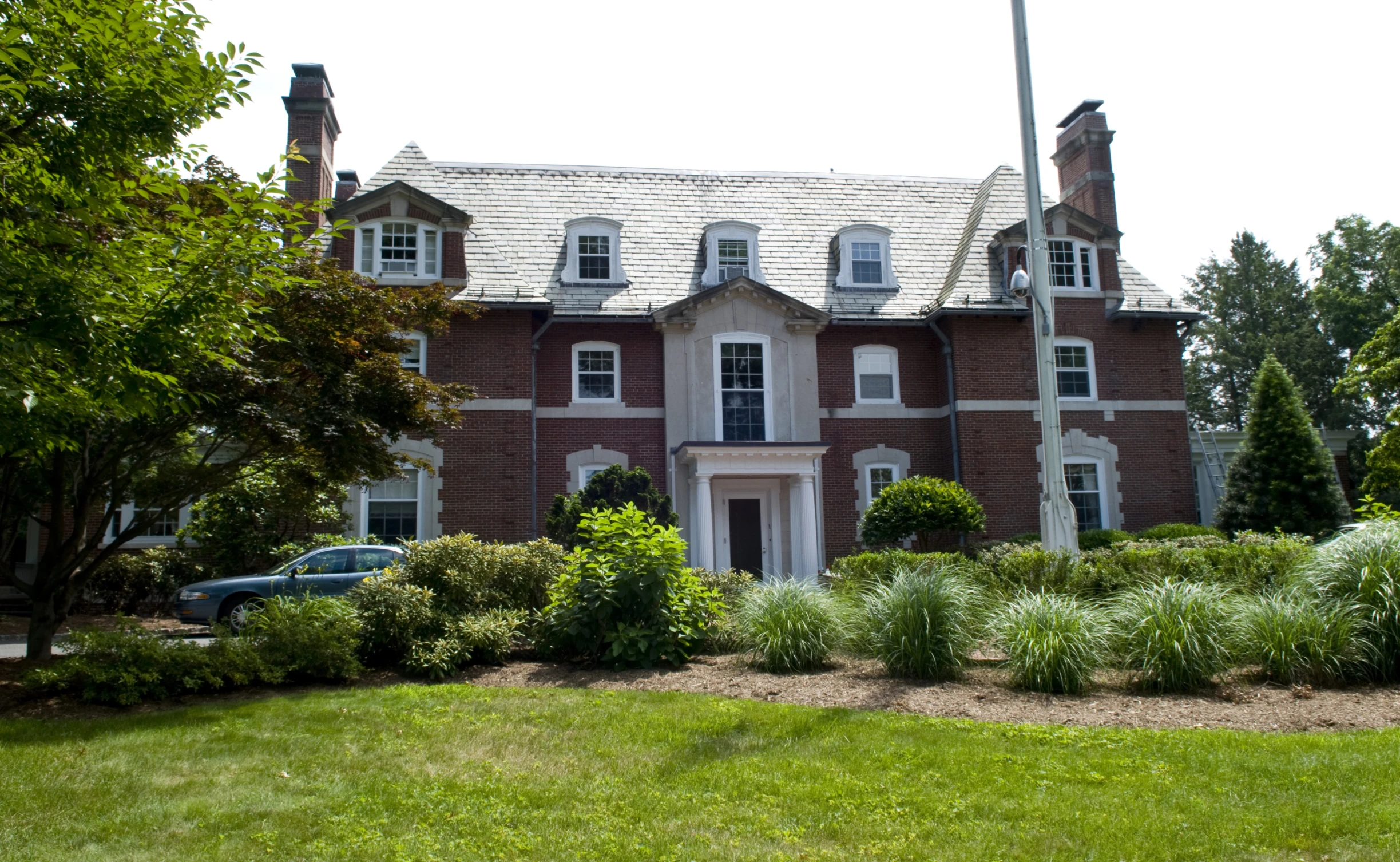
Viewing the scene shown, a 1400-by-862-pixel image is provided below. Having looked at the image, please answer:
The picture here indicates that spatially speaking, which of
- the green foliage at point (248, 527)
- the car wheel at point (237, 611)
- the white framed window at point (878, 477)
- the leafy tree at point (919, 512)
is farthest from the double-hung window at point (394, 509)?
the white framed window at point (878, 477)

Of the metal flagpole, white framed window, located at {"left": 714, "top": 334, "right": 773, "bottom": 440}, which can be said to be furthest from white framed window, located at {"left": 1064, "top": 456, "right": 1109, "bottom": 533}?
the metal flagpole

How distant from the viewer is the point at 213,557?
19.9m

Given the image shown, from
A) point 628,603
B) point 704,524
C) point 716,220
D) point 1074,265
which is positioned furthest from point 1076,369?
point 628,603

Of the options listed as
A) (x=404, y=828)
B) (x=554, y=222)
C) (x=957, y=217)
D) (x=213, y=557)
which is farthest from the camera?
(x=957, y=217)

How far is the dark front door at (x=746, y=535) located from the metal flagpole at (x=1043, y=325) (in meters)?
9.05

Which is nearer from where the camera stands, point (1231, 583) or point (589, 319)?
point (1231, 583)

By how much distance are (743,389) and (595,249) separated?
4784mm

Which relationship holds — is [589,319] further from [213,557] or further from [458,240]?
[213,557]

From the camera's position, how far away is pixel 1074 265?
76.5 ft

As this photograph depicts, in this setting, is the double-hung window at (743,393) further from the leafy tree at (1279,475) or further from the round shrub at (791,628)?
the leafy tree at (1279,475)

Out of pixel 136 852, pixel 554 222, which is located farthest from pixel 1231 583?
pixel 554 222

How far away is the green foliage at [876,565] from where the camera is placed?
44.1 ft

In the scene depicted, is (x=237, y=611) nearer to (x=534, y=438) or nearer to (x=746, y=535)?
(x=534, y=438)

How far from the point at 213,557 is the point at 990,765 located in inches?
709
